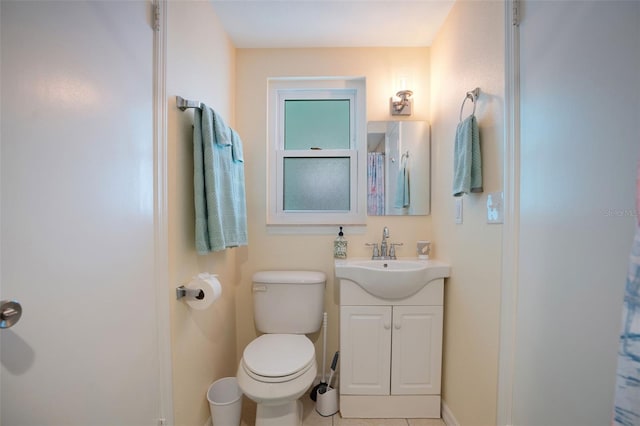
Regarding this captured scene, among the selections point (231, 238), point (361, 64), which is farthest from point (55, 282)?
point (361, 64)

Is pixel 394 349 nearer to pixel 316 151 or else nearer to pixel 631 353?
pixel 631 353

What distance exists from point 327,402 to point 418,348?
63cm

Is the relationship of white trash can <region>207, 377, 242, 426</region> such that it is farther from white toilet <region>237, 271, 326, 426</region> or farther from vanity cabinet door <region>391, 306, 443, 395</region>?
vanity cabinet door <region>391, 306, 443, 395</region>

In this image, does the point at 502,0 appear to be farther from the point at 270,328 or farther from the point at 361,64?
the point at 270,328

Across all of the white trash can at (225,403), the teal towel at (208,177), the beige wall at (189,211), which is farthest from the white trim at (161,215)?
the white trash can at (225,403)

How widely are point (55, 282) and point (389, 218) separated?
1660mm

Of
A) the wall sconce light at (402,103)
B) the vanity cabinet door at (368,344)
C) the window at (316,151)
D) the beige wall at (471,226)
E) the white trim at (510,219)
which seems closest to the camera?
the white trim at (510,219)

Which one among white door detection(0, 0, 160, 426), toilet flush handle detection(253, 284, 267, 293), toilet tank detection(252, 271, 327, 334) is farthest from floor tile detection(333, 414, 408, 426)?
white door detection(0, 0, 160, 426)

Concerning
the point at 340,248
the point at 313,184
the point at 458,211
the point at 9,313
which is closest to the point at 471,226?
the point at 458,211

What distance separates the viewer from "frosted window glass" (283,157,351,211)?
1.93m

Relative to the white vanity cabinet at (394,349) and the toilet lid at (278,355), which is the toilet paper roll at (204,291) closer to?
the toilet lid at (278,355)

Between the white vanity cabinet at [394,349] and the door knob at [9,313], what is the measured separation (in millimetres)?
1256

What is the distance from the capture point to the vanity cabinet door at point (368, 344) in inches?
59.0

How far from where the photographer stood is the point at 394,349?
1496 millimetres
